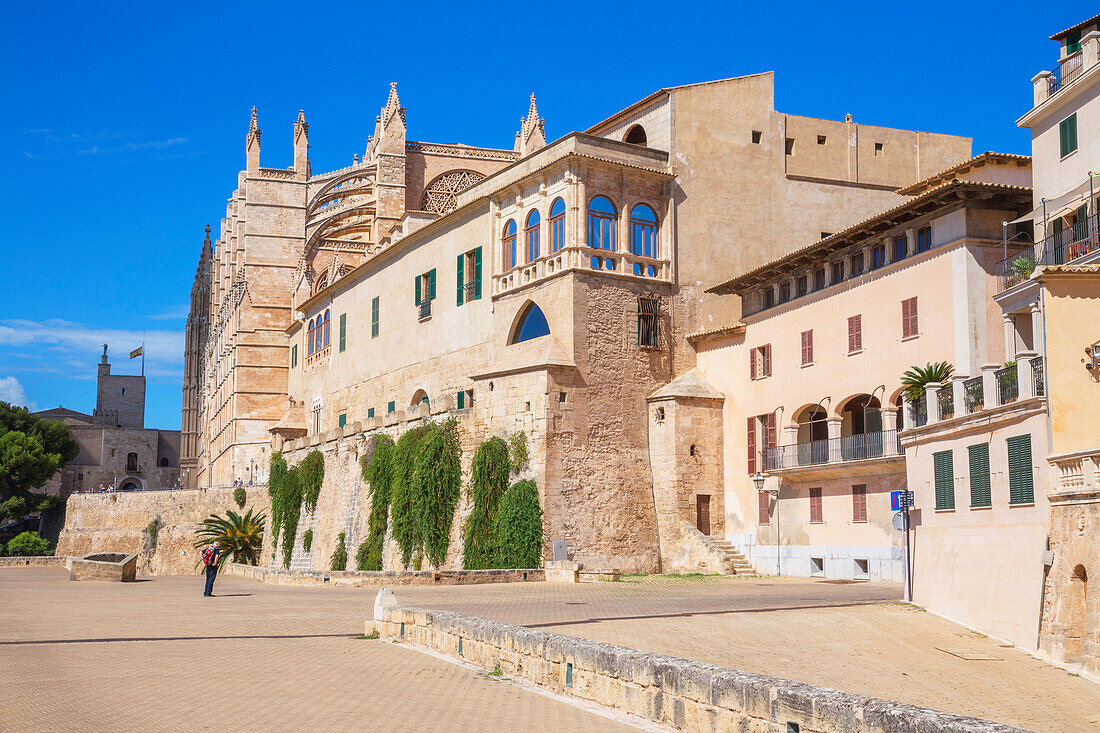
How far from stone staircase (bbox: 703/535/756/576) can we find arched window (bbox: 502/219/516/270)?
35.9ft

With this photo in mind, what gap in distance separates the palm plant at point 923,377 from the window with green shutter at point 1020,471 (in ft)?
24.3

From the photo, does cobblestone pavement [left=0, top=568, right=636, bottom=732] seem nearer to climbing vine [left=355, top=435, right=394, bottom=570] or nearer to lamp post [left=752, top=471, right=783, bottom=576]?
lamp post [left=752, top=471, right=783, bottom=576]

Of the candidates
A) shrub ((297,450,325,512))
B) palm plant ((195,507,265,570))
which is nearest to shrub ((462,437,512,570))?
shrub ((297,450,325,512))

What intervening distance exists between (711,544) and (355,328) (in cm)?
2199

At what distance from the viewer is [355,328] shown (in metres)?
48.7

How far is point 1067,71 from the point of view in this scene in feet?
83.6

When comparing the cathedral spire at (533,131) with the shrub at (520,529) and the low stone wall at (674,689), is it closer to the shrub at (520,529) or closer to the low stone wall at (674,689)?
the shrub at (520,529)

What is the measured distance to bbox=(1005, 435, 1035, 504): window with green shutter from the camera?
1789 cm

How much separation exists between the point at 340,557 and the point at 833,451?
18202 millimetres

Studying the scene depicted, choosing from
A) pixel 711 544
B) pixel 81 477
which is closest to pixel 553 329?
pixel 711 544

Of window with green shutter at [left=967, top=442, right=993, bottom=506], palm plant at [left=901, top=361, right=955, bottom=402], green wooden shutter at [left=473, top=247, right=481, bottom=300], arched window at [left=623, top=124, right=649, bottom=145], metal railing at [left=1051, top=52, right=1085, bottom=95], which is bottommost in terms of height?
window with green shutter at [left=967, top=442, right=993, bottom=506]

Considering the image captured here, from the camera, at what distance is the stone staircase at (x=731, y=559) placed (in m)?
31.6

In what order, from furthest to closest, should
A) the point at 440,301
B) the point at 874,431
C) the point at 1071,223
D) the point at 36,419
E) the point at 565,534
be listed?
1. the point at 36,419
2. the point at 440,301
3. the point at 565,534
4. the point at 874,431
5. the point at 1071,223

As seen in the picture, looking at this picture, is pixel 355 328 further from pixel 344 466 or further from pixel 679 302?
pixel 679 302
